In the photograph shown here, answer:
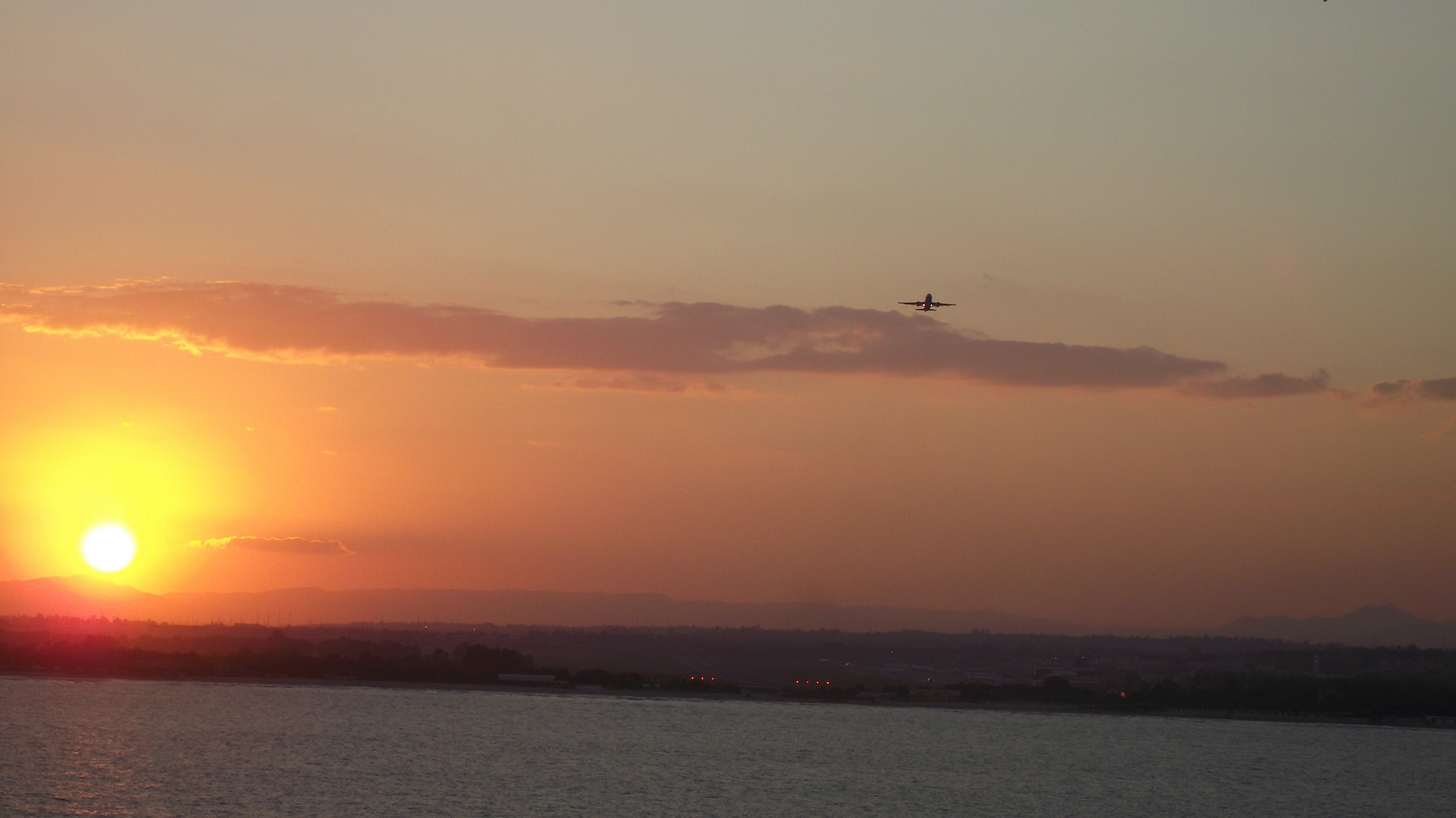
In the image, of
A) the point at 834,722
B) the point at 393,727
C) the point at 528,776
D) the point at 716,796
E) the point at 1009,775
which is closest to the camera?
the point at 716,796

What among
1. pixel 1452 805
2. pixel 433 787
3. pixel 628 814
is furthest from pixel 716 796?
pixel 1452 805

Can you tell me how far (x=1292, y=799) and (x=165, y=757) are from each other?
10733 centimetres

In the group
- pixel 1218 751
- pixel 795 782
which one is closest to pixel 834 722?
pixel 1218 751

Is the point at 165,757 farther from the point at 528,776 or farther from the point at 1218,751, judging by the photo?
the point at 1218,751

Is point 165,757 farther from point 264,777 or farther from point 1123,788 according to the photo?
point 1123,788

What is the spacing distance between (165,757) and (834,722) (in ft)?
304

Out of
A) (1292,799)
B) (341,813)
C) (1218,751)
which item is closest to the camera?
(341,813)

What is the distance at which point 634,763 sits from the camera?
427 ft

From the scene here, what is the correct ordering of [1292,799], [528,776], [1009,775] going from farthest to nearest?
[1009,775] < [1292,799] < [528,776]

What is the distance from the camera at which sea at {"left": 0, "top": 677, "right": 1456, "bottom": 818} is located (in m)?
105

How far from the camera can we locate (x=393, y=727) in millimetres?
158125

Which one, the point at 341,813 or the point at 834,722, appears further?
the point at 834,722

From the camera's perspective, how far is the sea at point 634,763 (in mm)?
104812

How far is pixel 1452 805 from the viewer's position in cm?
12850
